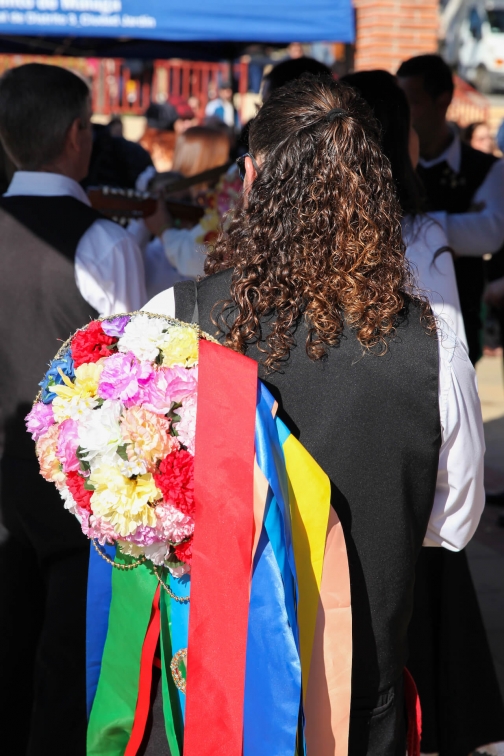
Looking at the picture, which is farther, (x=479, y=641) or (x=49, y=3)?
(x=49, y=3)

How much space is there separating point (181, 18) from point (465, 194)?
58.4 inches

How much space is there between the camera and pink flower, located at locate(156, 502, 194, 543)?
52.2 inches

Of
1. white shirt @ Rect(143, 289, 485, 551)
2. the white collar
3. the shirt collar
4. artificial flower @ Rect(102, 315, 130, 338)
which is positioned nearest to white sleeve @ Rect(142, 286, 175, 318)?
white shirt @ Rect(143, 289, 485, 551)

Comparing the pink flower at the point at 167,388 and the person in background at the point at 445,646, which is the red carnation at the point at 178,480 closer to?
the pink flower at the point at 167,388

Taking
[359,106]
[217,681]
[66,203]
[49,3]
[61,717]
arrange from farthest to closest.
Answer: [49,3], [66,203], [61,717], [359,106], [217,681]

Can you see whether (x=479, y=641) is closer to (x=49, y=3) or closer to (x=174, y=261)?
(x=174, y=261)

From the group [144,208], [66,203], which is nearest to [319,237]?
[66,203]

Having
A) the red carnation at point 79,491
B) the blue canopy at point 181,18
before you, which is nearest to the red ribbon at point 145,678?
the red carnation at point 79,491

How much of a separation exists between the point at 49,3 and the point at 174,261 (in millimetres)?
1483

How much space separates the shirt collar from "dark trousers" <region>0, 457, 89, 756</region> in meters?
0.75

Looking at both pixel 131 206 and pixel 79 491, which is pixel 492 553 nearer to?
pixel 131 206

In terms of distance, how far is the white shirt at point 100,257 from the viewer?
94.8 inches

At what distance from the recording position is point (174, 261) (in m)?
3.36

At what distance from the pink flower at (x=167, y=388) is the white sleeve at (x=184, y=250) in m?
1.93
